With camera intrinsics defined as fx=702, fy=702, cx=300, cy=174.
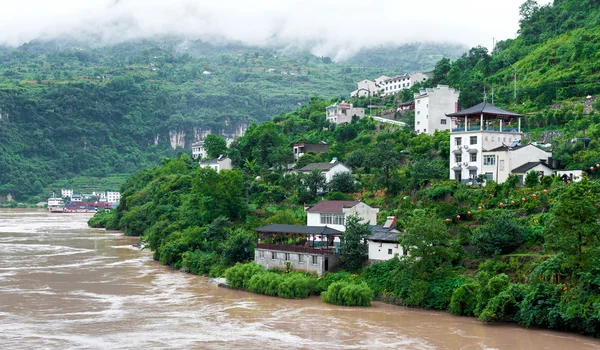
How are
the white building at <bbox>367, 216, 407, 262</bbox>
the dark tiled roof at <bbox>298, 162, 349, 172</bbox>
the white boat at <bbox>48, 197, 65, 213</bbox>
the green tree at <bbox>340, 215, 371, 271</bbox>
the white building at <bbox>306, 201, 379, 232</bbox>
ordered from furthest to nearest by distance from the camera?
1. the white boat at <bbox>48, 197, 65, 213</bbox>
2. the dark tiled roof at <bbox>298, 162, 349, 172</bbox>
3. the white building at <bbox>306, 201, 379, 232</bbox>
4. the green tree at <bbox>340, 215, 371, 271</bbox>
5. the white building at <bbox>367, 216, 407, 262</bbox>

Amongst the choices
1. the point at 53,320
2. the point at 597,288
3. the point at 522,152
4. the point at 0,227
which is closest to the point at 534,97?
the point at 522,152

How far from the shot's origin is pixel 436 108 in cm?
5628

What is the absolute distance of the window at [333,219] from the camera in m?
37.2

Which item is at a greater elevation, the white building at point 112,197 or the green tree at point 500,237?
the white building at point 112,197

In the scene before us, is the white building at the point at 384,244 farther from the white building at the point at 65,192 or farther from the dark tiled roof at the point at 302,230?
the white building at the point at 65,192

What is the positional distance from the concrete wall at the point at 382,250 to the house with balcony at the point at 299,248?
6.12ft

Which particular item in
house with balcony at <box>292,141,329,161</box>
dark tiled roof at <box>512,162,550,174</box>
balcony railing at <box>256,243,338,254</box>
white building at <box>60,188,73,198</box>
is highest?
house with balcony at <box>292,141,329,161</box>

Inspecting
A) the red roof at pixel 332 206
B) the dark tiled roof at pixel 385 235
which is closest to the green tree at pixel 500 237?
the dark tiled roof at pixel 385 235

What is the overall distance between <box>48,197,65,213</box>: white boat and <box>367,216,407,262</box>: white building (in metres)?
104

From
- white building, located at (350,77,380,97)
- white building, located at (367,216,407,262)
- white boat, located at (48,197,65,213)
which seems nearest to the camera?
white building, located at (367,216,407,262)

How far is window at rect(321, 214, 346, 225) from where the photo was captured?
37.2 metres

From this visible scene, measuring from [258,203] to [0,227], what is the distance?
135 ft

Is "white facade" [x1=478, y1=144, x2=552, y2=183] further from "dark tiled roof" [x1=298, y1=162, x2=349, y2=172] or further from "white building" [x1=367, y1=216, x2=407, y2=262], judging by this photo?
"dark tiled roof" [x1=298, y1=162, x2=349, y2=172]

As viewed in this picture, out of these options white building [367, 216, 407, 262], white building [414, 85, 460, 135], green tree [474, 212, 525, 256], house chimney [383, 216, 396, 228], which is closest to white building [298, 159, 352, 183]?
white building [414, 85, 460, 135]
